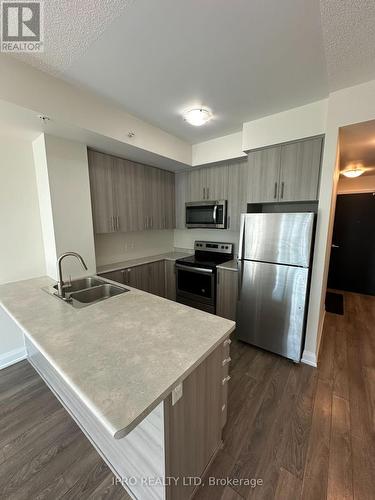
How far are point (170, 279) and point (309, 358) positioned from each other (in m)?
2.09

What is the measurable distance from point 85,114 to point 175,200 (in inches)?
77.8

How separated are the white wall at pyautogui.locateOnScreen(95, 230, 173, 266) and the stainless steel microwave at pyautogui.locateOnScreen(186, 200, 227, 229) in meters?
0.70

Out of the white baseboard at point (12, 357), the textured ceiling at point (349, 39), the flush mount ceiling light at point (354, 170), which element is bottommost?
the white baseboard at point (12, 357)

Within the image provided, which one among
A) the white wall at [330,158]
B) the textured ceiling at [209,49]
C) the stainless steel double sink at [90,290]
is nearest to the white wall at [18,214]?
the stainless steel double sink at [90,290]

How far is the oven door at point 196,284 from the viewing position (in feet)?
9.43

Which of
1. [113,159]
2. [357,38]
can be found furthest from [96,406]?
[113,159]

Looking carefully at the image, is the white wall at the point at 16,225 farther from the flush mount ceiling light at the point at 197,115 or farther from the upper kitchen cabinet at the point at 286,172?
the upper kitchen cabinet at the point at 286,172

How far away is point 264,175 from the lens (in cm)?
239

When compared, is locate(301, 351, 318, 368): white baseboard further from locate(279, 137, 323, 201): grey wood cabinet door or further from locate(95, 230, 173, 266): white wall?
locate(95, 230, 173, 266): white wall

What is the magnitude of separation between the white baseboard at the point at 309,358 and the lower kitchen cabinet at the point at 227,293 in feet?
2.77

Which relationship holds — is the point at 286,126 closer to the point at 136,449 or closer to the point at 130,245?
the point at 130,245

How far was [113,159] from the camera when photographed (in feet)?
8.70

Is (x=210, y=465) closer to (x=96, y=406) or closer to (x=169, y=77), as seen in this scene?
(x=96, y=406)

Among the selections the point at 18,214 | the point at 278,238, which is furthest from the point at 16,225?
the point at 278,238
